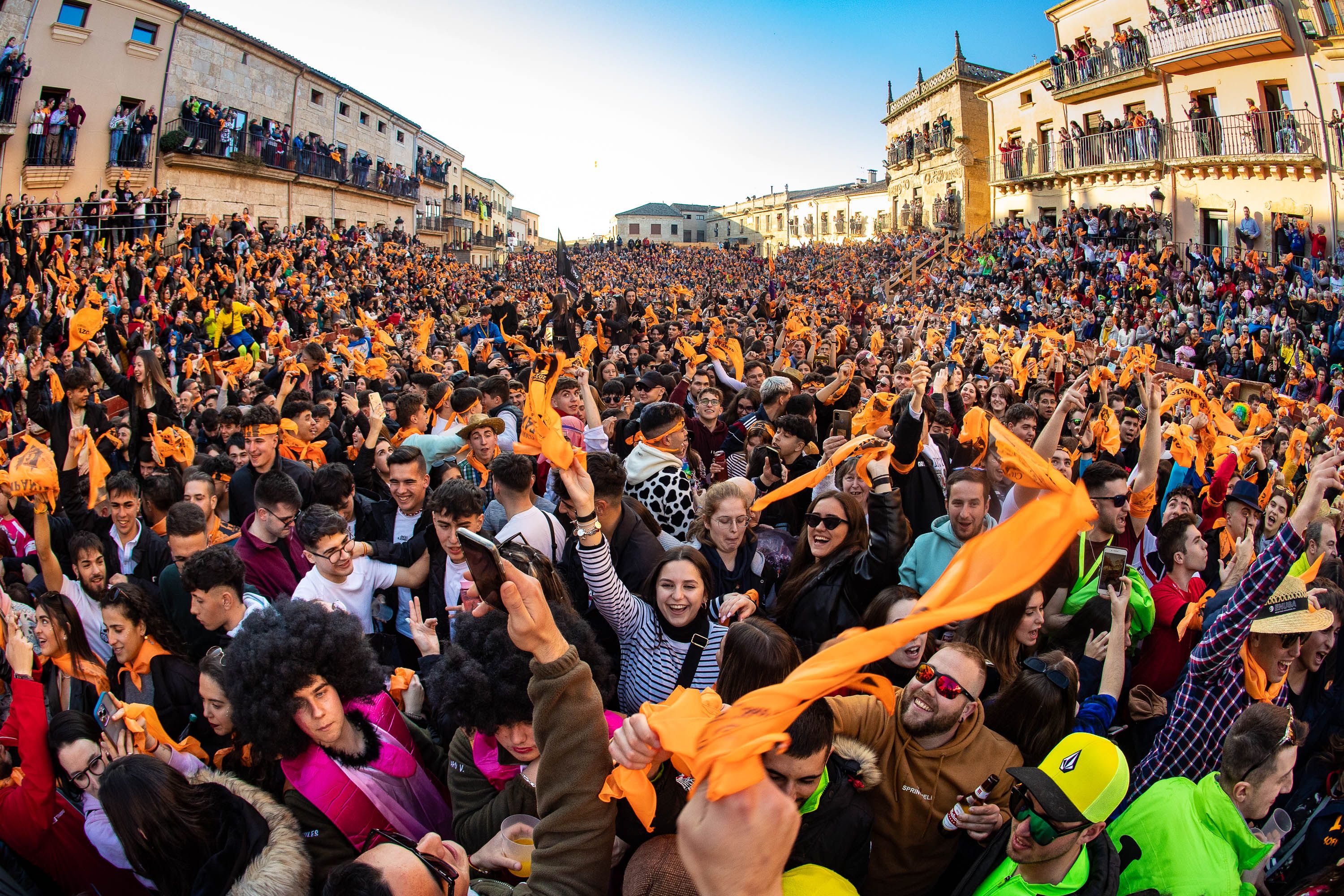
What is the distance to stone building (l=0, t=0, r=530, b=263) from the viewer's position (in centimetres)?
1945

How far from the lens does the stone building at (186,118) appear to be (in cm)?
1945

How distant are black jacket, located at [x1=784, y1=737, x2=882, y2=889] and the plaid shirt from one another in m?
1.27

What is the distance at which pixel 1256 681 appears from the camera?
110 inches

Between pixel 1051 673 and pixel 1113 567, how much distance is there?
0.71m

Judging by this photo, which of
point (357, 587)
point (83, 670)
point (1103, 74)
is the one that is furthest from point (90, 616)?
point (1103, 74)

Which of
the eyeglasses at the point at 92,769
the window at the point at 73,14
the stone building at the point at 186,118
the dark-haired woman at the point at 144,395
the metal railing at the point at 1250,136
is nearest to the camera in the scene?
the eyeglasses at the point at 92,769

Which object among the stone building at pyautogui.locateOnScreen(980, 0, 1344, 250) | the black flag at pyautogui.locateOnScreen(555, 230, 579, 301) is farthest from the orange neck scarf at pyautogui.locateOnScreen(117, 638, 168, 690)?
the stone building at pyautogui.locateOnScreen(980, 0, 1344, 250)

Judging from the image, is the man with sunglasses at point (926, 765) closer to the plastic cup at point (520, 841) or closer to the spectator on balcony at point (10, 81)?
the plastic cup at point (520, 841)

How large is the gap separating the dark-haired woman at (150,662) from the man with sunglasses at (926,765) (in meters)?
2.33

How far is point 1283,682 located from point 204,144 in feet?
91.3

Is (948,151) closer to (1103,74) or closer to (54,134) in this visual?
(1103,74)

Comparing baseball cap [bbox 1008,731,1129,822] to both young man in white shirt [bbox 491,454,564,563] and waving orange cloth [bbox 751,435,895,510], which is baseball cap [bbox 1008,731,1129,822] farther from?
young man in white shirt [bbox 491,454,564,563]

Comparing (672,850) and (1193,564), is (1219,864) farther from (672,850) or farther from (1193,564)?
(1193,564)

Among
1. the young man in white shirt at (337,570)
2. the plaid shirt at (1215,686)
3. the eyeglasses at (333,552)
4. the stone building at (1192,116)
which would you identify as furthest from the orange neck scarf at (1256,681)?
the stone building at (1192,116)
